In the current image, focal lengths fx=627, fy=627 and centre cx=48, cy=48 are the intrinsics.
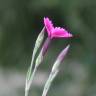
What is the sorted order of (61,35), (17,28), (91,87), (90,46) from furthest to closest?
(17,28)
(90,46)
(91,87)
(61,35)

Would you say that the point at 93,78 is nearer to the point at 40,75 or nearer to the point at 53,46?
the point at 40,75

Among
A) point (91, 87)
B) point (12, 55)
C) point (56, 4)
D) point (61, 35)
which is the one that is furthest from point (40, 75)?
point (61, 35)

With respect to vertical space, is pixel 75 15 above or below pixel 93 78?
above

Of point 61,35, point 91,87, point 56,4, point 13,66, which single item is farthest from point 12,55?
point 61,35

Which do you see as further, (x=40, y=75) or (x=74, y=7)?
(x=40, y=75)

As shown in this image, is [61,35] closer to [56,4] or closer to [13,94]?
[13,94]

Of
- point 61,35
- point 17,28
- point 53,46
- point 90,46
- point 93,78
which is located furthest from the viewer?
point 53,46

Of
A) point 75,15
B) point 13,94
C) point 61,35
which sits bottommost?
point 13,94
